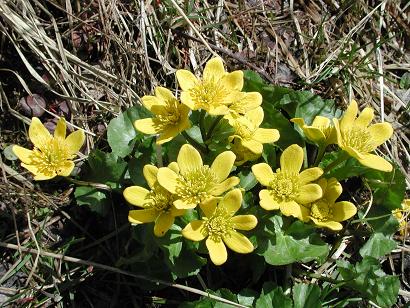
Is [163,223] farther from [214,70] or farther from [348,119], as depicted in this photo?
[348,119]

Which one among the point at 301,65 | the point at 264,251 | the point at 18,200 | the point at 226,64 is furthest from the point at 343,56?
the point at 18,200

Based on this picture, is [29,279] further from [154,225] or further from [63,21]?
[63,21]

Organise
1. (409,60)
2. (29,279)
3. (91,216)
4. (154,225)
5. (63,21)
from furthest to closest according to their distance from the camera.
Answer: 1. (409,60)
2. (63,21)
3. (91,216)
4. (29,279)
5. (154,225)

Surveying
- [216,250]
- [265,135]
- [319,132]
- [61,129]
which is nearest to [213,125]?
[265,135]

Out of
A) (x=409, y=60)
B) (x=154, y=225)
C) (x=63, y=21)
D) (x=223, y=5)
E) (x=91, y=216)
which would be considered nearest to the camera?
(x=154, y=225)

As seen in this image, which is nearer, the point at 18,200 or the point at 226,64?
the point at 18,200

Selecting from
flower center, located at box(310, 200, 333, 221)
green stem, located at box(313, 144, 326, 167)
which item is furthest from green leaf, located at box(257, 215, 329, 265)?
green stem, located at box(313, 144, 326, 167)
